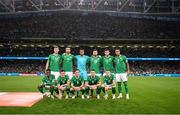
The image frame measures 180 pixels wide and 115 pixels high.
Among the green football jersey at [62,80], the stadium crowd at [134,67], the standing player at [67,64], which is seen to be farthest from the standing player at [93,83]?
the stadium crowd at [134,67]

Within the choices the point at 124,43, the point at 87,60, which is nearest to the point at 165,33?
the point at 124,43

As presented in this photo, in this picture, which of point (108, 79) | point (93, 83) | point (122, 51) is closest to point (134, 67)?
point (122, 51)

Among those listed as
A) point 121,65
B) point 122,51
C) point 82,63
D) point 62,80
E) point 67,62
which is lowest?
point 122,51

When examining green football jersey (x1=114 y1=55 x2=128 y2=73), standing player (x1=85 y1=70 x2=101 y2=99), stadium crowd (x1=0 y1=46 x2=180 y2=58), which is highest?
green football jersey (x1=114 y1=55 x2=128 y2=73)

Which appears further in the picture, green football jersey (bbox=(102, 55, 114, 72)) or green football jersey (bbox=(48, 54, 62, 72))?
green football jersey (bbox=(102, 55, 114, 72))

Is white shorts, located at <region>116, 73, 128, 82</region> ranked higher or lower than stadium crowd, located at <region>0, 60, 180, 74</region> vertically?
higher

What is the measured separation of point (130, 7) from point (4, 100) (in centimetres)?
3213

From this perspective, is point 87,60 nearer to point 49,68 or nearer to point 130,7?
point 49,68

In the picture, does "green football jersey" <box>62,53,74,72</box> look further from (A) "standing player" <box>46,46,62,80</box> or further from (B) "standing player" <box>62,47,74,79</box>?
(A) "standing player" <box>46,46,62,80</box>

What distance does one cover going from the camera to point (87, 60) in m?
14.3

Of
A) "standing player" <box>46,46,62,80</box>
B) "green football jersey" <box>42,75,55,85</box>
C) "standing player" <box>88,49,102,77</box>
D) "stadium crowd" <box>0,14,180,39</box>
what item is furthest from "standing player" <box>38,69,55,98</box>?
"stadium crowd" <box>0,14,180,39</box>

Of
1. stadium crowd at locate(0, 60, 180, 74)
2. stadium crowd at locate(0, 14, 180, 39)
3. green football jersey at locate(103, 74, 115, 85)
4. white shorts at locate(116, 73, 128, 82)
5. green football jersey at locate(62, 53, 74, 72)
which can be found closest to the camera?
green football jersey at locate(103, 74, 115, 85)

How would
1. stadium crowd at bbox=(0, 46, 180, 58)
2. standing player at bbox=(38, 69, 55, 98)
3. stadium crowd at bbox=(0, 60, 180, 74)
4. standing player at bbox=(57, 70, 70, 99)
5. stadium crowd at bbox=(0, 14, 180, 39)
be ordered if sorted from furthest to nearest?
stadium crowd at bbox=(0, 46, 180, 58) → stadium crowd at bbox=(0, 14, 180, 39) → stadium crowd at bbox=(0, 60, 180, 74) → standing player at bbox=(38, 69, 55, 98) → standing player at bbox=(57, 70, 70, 99)

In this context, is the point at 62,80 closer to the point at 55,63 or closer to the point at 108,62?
the point at 55,63
